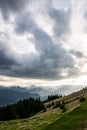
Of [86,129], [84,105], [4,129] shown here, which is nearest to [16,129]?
[4,129]

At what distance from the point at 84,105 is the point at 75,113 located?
7173mm

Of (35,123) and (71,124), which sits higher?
(35,123)

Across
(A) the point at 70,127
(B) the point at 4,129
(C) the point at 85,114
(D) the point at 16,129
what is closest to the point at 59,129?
(A) the point at 70,127

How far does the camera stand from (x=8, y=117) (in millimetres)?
197250

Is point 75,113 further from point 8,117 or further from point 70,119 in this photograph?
point 8,117

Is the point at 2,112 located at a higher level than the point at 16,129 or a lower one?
higher

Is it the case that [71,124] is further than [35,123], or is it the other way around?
[35,123]

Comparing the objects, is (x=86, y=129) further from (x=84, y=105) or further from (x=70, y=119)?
(x=84, y=105)

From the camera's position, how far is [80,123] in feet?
161

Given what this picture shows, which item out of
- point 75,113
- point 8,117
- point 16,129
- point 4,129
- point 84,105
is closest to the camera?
point 75,113

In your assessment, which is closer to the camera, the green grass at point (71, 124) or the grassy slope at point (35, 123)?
the green grass at point (71, 124)

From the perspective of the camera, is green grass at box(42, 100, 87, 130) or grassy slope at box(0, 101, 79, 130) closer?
green grass at box(42, 100, 87, 130)

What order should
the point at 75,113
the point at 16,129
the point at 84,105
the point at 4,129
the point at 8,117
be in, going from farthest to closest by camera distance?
the point at 8,117 → the point at 4,129 → the point at 16,129 → the point at 84,105 → the point at 75,113

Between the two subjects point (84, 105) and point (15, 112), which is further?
point (15, 112)
